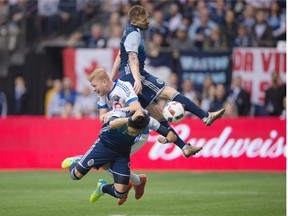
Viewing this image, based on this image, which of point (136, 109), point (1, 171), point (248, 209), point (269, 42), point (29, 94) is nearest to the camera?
point (136, 109)

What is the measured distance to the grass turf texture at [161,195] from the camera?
15.0 m

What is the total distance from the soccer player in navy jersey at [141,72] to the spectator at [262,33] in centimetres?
1166

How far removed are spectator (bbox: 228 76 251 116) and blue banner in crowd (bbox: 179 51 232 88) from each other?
838mm

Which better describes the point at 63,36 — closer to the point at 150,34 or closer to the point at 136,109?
the point at 150,34

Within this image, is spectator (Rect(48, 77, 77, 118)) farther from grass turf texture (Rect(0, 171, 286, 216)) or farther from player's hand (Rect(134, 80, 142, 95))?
player's hand (Rect(134, 80, 142, 95))

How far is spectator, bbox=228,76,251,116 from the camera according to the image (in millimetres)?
25016

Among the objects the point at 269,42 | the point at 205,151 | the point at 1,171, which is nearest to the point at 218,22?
the point at 269,42

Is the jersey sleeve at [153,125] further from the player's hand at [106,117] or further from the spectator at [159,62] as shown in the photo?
the spectator at [159,62]

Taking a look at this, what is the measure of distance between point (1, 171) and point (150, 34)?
6.58 m

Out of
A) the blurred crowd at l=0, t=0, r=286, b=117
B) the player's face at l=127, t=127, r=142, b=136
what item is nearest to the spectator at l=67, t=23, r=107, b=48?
the blurred crowd at l=0, t=0, r=286, b=117

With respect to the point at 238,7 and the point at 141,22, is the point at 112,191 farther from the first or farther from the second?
the point at 238,7

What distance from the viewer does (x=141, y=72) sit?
15.4 m

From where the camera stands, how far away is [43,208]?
604 inches

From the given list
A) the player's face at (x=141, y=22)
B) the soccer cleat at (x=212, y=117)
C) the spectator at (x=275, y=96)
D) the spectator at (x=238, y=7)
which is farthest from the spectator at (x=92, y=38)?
the soccer cleat at (x=212, y=117)
